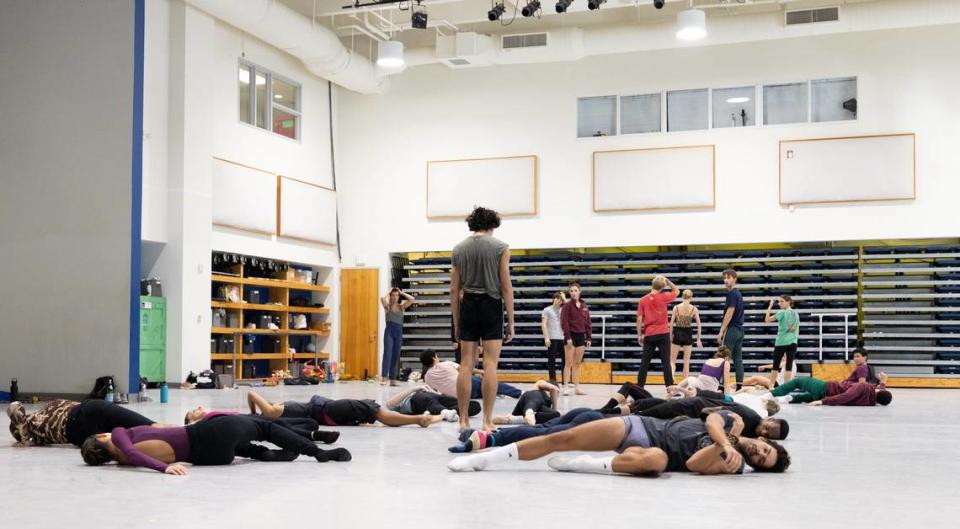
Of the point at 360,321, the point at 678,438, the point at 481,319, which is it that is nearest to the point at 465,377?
the point at 481,319

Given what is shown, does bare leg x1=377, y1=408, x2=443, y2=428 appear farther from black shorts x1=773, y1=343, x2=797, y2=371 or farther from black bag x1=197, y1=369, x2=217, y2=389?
black bag x1=197, y1=369, x2=217, y2=389

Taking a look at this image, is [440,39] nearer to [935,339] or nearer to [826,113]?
[826,113]

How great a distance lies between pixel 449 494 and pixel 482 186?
55.0ft

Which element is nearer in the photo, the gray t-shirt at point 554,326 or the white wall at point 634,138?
the gray t-shirt at point 554,326

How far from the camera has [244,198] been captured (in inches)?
759

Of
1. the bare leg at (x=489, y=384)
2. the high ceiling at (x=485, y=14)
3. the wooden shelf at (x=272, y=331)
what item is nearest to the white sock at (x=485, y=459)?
the bare leg at (x=489, y=384)

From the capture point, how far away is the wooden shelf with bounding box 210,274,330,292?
61.1 ft

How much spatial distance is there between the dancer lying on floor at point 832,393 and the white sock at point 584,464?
26.5ft

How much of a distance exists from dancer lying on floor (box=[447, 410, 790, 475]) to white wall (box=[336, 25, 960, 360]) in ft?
47.1

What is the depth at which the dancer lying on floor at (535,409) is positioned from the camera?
8.68m

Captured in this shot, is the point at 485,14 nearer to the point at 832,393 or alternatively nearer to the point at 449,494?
the point at 832,393

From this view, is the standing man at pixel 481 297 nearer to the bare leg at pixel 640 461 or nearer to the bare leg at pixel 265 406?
the bare leg at pixel 265 406

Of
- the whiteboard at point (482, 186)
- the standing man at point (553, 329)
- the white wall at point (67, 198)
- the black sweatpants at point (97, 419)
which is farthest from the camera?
the whiteboard at point (482, 186)

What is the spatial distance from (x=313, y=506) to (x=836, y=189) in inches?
656
